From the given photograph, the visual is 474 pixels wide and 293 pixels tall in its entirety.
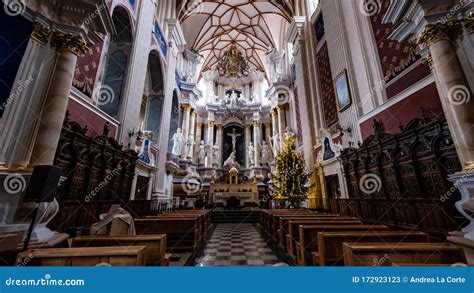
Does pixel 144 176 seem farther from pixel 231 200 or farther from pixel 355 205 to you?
pixel 355 205

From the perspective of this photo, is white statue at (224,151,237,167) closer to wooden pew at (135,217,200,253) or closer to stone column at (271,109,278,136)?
stone column at (271,109,278,136)

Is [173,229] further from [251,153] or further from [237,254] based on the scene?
[251,153]

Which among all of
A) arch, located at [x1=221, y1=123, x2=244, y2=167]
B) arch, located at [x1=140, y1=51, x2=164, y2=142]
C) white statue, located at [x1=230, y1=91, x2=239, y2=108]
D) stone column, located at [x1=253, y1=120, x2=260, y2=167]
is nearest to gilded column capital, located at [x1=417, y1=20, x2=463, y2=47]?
arch, located at [x1=140, y1=51, x2=164, y2=142]

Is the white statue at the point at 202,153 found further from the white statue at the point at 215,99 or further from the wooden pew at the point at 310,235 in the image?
the wooden pew at the point at 310,235

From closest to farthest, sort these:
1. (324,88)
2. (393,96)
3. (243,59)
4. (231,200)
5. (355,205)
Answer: (393,96), (355,205), (324,88), (231,200), (243,59)

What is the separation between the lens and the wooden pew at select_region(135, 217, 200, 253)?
4.45 meters

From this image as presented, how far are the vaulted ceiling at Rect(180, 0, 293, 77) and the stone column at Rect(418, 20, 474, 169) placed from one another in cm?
1450

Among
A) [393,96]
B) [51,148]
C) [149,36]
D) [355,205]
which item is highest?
[149,36]

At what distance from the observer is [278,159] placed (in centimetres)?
1001

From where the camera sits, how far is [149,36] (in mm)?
9000

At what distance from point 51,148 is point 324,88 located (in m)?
10.7

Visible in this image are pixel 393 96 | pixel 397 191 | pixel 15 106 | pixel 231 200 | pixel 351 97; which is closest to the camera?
pixel 15 106

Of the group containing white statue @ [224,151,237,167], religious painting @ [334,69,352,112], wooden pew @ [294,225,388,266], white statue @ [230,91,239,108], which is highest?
white statue @ [230,91,239,108]

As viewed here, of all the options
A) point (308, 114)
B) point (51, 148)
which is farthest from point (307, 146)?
point (51, 148)
